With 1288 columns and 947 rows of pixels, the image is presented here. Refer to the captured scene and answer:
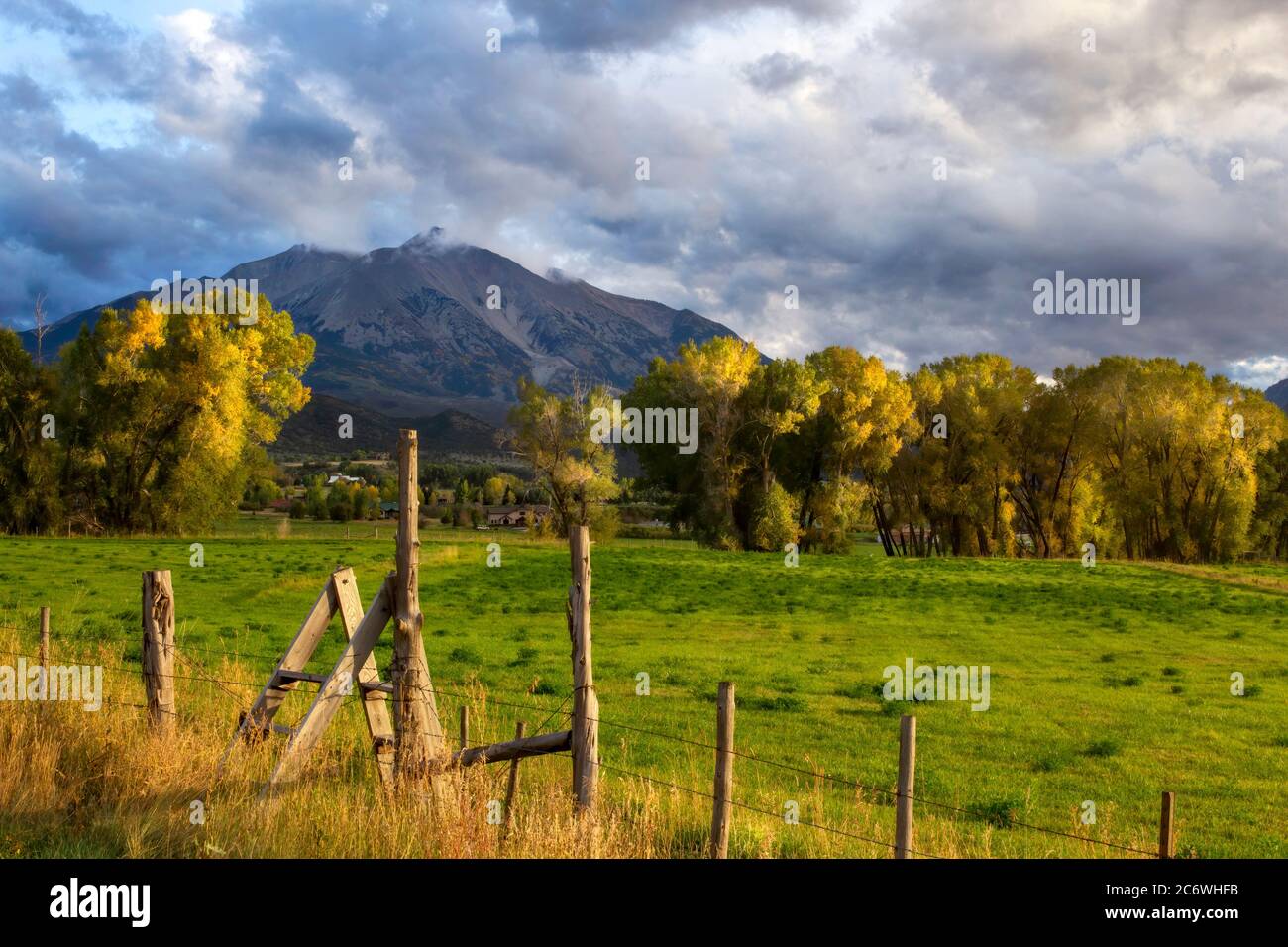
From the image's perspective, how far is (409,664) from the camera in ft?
31.3

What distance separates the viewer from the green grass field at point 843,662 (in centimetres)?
1393

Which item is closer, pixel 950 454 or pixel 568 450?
pixel 568 450

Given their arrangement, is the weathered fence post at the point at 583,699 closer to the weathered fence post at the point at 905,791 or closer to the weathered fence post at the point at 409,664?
the weathered fence post at the point at 409,664

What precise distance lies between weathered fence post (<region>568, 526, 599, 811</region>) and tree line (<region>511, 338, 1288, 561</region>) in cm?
5772

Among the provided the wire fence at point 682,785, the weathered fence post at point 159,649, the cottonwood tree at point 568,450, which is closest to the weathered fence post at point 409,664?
the wire fence at point 682,785

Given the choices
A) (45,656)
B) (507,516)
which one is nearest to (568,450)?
(45,656)

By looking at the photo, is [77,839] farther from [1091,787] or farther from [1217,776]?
[1217,776]

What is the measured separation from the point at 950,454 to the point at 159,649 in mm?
70727

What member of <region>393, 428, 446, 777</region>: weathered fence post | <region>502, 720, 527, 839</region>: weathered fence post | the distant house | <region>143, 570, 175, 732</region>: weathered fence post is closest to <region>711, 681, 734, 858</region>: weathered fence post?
<region>502, 720, 527, 839</region>: weathered fence post

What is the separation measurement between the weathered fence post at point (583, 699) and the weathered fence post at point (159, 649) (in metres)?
5.09

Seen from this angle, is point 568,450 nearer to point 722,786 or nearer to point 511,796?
point 511,796

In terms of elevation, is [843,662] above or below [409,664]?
below

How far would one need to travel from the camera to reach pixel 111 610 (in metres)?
28.0

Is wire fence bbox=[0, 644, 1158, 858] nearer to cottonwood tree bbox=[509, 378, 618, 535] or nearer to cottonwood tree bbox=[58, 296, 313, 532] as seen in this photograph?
cottonwood tree bbox=[58, 296, 313, 532]
